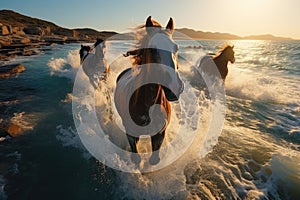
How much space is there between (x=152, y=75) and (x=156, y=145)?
1.41 metres

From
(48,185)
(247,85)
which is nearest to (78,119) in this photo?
(48,185)

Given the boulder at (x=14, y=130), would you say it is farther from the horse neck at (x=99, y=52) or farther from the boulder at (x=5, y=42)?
the boulder at (x=5, y=42)

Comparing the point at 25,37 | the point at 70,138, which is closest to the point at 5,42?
the point at 25,37

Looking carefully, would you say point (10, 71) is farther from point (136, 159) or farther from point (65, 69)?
point (136, 159)

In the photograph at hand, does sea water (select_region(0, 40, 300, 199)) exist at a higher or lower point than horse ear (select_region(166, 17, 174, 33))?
lower

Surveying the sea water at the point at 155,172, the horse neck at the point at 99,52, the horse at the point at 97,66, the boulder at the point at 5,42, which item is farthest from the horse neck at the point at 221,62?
the boulder at the point at 5,42

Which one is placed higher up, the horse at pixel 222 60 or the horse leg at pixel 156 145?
the horse at pixel 222 60

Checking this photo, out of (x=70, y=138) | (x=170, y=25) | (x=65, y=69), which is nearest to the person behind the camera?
(x=170, y=25)

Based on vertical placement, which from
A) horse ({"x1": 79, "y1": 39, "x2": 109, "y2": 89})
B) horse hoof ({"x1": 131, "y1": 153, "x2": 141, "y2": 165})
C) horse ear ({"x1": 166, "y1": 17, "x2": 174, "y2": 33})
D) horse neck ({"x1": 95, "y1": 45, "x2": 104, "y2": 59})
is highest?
horse ear ({"x1": 166, "y1": 17, "x2": 174, "y2": 33})

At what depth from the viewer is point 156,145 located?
12.4 feet

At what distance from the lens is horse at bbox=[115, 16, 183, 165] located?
2693mm

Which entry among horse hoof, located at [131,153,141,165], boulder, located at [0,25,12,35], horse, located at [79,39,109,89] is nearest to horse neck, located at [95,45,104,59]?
horse, located at [79,39,109,89]

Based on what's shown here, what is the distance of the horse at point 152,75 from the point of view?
269cm

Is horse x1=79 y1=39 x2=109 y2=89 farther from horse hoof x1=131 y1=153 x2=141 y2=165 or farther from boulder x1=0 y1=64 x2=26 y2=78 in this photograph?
boulder x1=0 y1=64 x2=26 y2=78
